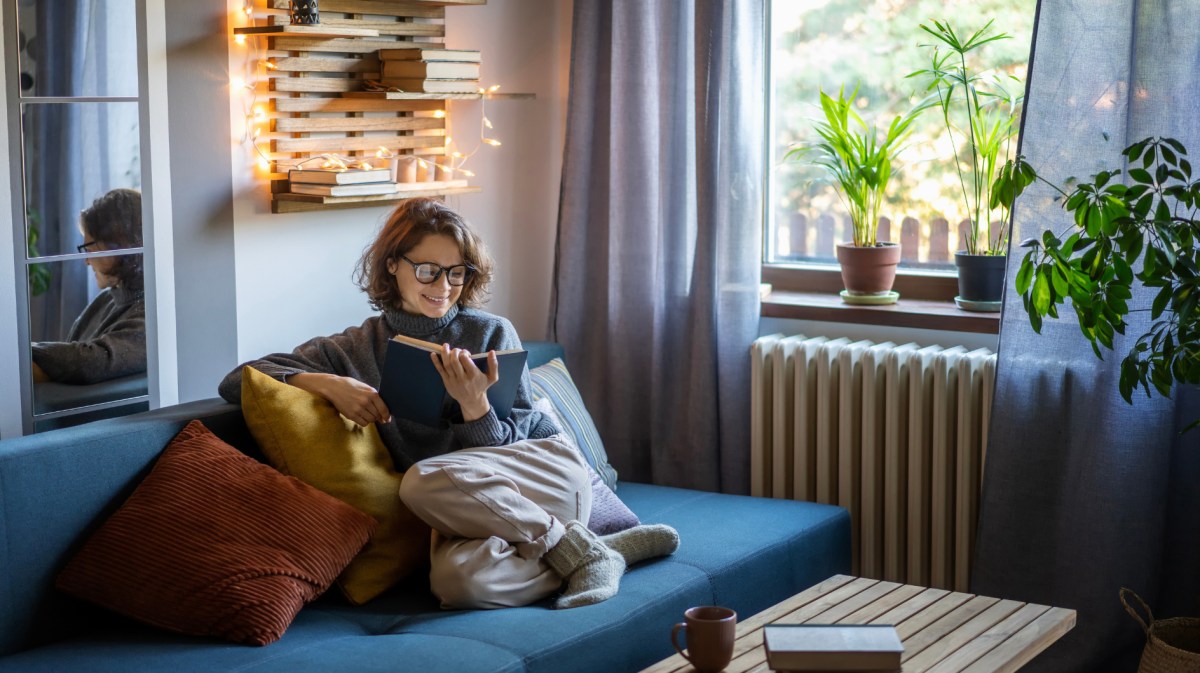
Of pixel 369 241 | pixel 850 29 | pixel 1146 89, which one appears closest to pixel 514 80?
pixel 369 241

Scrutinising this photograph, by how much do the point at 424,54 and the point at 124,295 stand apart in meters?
0.96

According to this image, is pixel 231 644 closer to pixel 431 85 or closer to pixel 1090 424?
pixel 431 85

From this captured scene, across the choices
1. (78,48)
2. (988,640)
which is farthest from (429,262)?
(988,640)

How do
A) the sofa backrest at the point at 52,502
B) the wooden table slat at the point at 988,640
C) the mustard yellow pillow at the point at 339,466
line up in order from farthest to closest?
the mustard yellow pillow at the point at 339,466, the sofa backrest at the point at 52,502, the wooden table slat at the point at 988,640

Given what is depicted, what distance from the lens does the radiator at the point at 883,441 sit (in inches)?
126

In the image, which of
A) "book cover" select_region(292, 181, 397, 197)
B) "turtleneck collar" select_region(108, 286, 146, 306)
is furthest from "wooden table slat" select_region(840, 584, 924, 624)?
"turtleneck collar" select_region(108, 286, 146, 306)

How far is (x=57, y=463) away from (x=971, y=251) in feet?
7.32

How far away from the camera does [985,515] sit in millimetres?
3088

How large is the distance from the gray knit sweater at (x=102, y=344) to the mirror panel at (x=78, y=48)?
428 millimetres

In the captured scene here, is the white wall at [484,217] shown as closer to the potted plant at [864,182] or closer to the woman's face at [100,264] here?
the woman's face at [100,264]

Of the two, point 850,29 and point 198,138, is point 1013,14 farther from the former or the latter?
point 198,138

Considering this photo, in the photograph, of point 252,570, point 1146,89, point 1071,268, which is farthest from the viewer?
point 1146,89

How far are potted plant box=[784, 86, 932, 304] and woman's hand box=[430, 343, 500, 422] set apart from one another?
1244mm

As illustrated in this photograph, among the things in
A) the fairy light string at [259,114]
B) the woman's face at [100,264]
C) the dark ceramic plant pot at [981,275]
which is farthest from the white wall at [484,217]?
the dark ceramic plant pot at [981,275]
